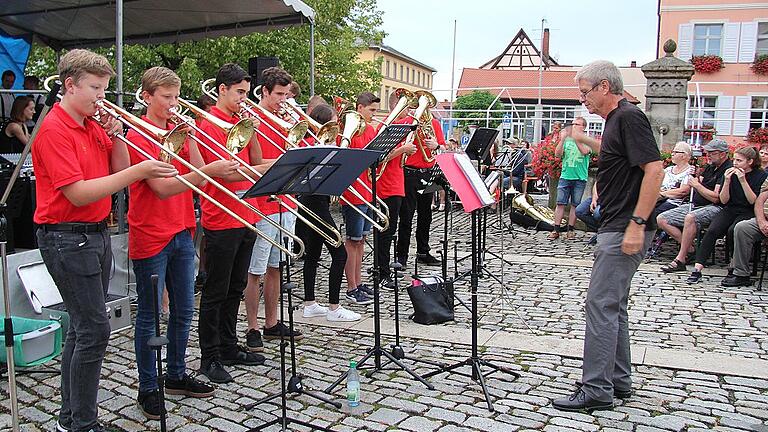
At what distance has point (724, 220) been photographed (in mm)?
8312

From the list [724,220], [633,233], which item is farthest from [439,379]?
[724,220]

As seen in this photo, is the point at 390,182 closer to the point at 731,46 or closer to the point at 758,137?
Answer: the point at 758,137

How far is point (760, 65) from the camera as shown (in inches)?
1121

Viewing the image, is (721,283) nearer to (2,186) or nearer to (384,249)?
(384,249)

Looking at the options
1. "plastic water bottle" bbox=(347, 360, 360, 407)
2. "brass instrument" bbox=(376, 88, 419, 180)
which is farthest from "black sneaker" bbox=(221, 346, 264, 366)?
"brass instrument" bbox=(376, 88, 419, 180)

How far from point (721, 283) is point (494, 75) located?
49.2 metres

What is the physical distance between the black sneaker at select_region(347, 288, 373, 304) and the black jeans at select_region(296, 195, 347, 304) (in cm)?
69

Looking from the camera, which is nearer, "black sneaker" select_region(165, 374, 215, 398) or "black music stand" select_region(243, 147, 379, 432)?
"black music stand" select_region(243, 147, 379, 432)

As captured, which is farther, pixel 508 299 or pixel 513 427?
pixel 508 299

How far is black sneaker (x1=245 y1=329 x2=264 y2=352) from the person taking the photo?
532 centimetres

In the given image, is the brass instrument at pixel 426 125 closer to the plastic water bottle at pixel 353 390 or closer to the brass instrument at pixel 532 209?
the plastic water bottle at pixel 353 390

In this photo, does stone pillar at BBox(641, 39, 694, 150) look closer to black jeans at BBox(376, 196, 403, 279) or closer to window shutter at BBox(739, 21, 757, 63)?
black jeans at BBox(376, 196, 403, 279)

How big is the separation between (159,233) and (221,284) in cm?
79

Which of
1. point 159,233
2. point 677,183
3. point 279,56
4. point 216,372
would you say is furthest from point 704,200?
point 279,56
